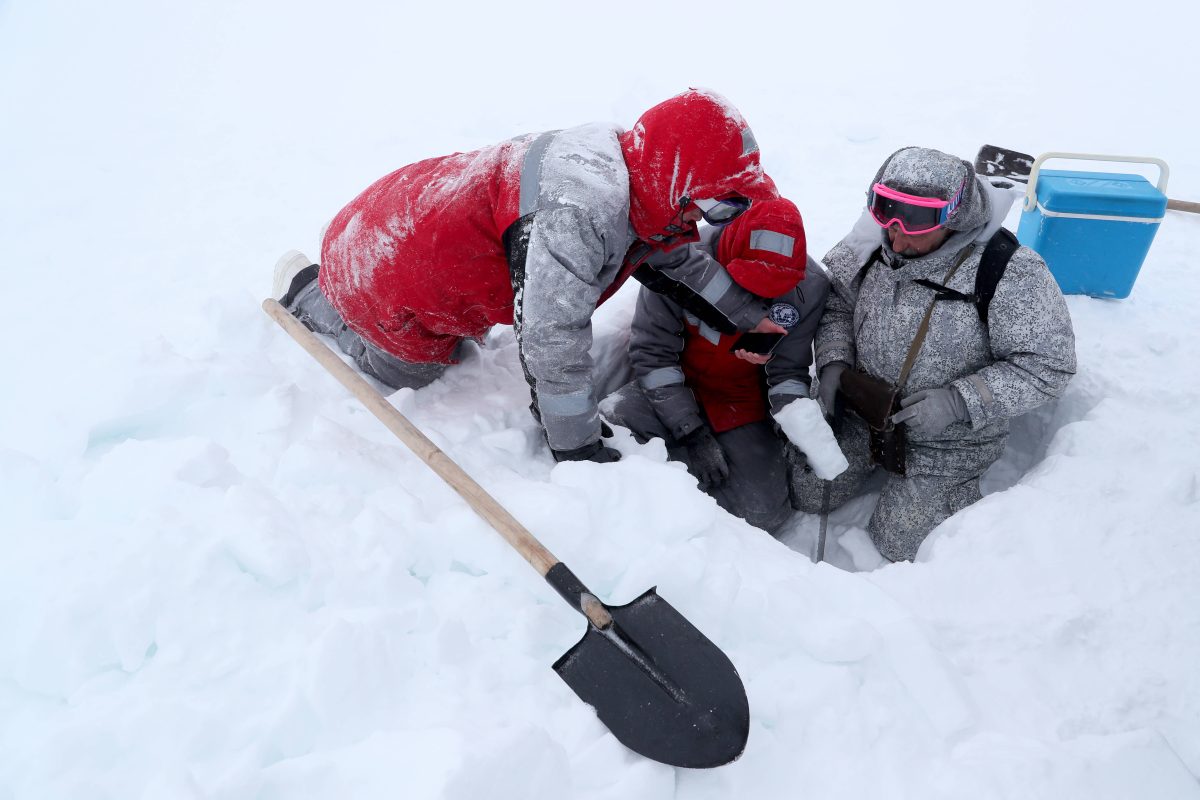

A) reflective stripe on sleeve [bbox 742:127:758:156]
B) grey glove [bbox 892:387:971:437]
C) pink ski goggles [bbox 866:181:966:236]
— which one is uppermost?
reflective stripe on sleeve [bbox 742:127:758:156]

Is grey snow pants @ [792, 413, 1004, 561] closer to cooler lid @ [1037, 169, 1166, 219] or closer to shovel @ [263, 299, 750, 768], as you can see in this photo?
cooler lid @ [1037, 169, 1166, 219]

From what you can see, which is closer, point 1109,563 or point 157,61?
point 1109,563

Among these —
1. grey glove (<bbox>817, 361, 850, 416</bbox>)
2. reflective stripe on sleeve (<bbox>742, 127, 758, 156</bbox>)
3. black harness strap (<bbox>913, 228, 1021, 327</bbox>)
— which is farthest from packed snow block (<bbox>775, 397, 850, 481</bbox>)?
reflective stripe on sleeve (<bbox>742, 127, 758, 156</bbox>)

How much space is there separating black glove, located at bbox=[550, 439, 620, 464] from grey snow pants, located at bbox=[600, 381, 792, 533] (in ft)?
2.26

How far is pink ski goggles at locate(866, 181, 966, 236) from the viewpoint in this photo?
7.97 feet

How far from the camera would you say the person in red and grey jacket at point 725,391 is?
315 cm

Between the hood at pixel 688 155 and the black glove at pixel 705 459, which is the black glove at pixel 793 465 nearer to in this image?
the black glove at pixel 705 459

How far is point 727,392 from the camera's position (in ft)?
11.2

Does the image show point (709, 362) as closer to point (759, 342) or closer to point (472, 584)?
point (759, 342)

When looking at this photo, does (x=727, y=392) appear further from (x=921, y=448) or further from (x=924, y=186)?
(x=924, y=186)

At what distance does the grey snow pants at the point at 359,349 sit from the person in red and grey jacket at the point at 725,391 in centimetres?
82

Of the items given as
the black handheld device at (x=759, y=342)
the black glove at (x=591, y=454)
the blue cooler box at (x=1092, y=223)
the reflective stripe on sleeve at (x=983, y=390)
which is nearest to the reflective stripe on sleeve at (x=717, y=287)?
the black handheld device at (x=759, y=342)

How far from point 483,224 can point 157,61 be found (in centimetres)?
662

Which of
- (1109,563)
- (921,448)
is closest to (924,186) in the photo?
(921,448)
